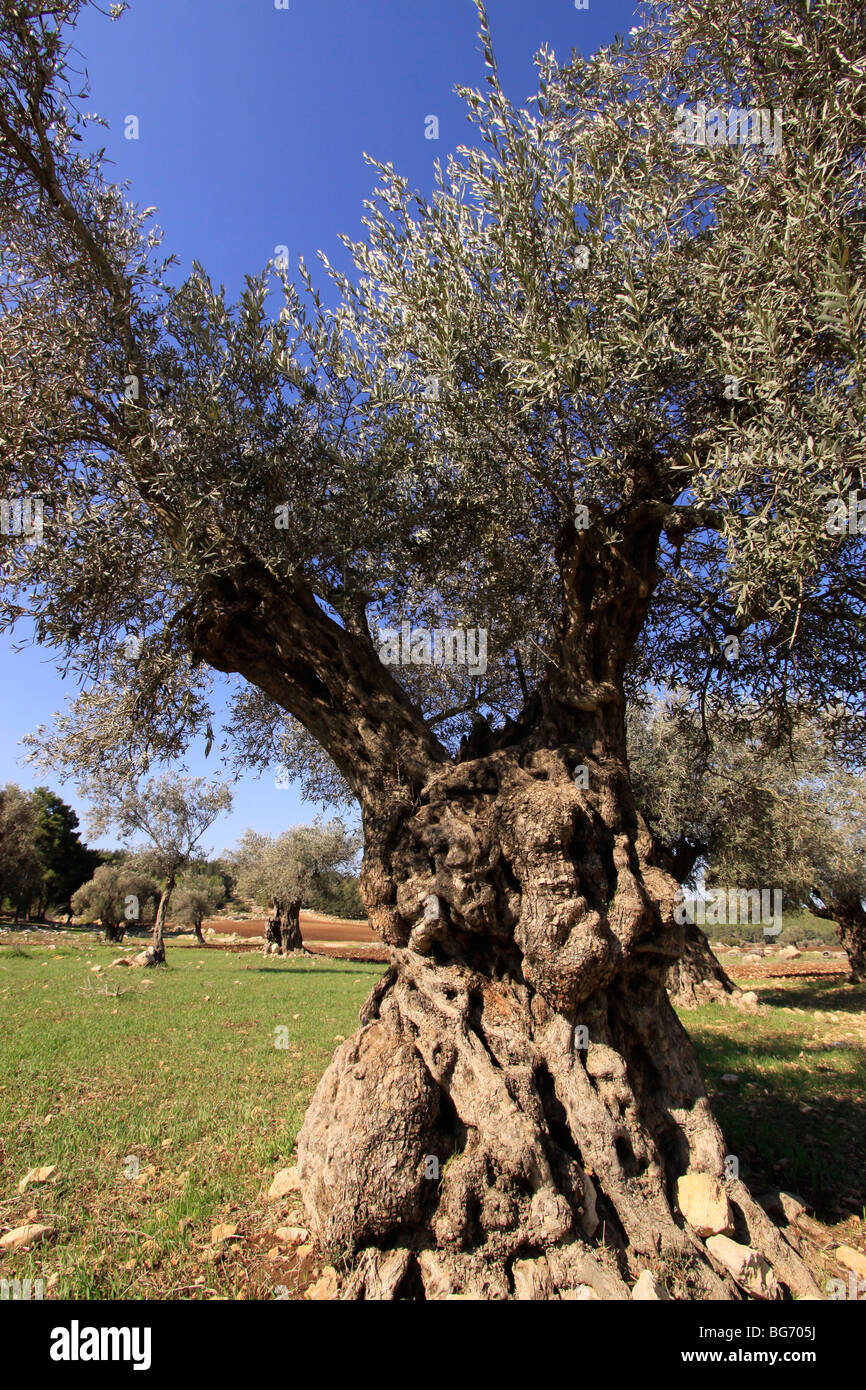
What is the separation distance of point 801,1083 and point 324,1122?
27.1 feet

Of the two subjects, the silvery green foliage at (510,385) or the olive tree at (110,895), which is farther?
the olive tree at (110,895)

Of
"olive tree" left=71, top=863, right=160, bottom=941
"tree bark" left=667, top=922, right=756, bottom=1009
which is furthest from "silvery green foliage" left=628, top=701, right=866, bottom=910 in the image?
"olive tree" left=71, top=863, right=160, bottom=941

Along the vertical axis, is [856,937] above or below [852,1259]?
below

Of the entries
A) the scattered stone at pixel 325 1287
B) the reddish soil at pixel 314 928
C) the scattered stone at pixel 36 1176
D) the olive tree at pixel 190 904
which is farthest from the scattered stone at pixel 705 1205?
the reddish soil at pixel 314 928

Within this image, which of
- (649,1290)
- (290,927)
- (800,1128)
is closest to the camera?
(649,1290)

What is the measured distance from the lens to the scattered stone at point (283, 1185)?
5.57 meters

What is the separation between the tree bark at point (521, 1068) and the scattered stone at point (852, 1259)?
21.7 inches

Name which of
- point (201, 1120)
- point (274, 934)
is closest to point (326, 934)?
point (274, 934)

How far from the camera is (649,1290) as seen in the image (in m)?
4.07

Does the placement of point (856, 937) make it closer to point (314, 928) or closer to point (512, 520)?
point (512, 520)

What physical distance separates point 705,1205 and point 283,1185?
11.1 ft

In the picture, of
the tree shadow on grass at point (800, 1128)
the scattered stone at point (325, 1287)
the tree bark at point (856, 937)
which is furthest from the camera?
the tree bark at point (856, 937)

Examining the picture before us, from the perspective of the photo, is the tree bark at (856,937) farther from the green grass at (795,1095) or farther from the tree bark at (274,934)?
the tree bark at (274,934)

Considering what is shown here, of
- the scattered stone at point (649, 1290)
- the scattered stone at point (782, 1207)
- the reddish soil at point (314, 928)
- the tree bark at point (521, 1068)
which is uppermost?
the tree bark at point (521, 1068)
